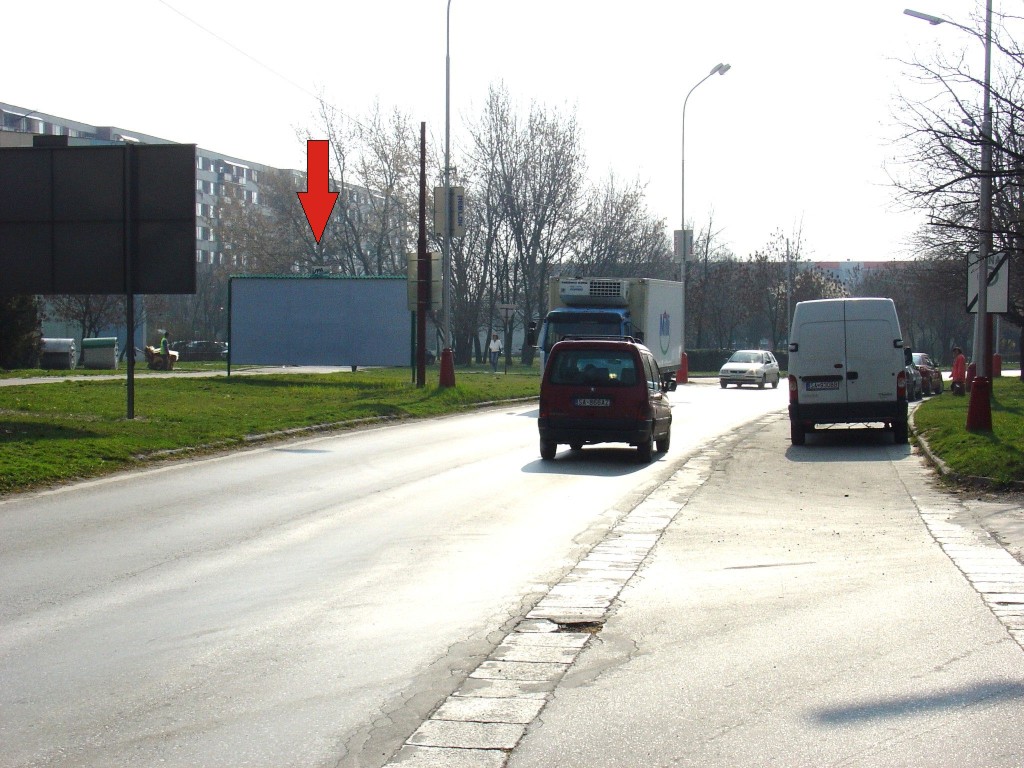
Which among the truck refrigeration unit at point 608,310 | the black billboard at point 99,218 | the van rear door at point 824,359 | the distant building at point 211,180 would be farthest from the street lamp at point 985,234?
the distant building at point 211,180

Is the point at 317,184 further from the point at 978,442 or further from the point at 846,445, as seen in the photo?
the point at 978,442

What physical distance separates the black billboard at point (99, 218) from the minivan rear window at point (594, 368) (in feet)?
21.1

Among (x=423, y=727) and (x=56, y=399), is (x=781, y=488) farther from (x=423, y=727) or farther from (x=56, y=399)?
(x=56, y=399)

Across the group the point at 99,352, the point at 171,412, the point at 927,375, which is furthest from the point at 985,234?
the point at 99,352

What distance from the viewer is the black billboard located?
20.0m

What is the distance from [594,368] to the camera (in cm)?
1788

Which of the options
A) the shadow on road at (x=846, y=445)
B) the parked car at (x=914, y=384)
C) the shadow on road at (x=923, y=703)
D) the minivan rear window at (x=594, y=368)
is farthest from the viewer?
the parked car at (x=914, y=384)

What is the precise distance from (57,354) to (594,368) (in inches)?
1237

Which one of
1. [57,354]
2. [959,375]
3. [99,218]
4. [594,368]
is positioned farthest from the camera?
[57,354]

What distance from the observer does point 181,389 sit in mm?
30531

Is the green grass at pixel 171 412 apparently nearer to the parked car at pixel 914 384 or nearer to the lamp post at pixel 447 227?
the lamp post at pixel 447 227

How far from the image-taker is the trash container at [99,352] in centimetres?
4306

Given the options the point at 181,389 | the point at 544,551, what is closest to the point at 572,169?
the point at 181,389

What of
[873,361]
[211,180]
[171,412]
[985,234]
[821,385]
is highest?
[211,180]
